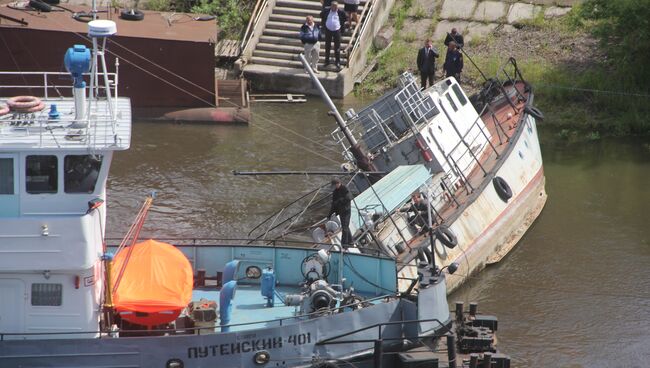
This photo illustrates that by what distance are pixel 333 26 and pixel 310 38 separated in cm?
87

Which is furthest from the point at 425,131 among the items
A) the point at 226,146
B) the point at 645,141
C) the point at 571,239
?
the point at 645,141

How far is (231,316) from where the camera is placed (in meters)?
18.0

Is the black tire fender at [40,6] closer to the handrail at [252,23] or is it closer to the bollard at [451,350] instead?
the handrail at [252,23]

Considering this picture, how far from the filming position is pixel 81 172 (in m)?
16.4

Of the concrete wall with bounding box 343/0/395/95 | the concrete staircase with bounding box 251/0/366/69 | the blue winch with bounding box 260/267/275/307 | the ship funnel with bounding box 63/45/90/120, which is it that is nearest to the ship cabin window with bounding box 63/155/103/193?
the ship funnel with bounding box 63/45/90/120

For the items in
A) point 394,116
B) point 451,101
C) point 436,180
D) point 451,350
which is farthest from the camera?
point 451,101

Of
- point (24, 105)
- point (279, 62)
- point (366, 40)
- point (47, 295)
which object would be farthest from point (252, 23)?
point (47, 295)

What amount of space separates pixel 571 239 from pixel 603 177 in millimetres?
4382

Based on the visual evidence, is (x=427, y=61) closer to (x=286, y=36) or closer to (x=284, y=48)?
(x=284, y=48)

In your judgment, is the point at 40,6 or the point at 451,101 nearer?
the point at 451,101

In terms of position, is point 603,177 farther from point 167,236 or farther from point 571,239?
point 167,236

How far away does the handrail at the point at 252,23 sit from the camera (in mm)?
35562

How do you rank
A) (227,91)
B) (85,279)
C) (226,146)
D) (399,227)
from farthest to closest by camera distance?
(227,91) → (226,146) → (399,227) → (85,279)

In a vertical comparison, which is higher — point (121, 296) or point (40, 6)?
point (40, 6)
